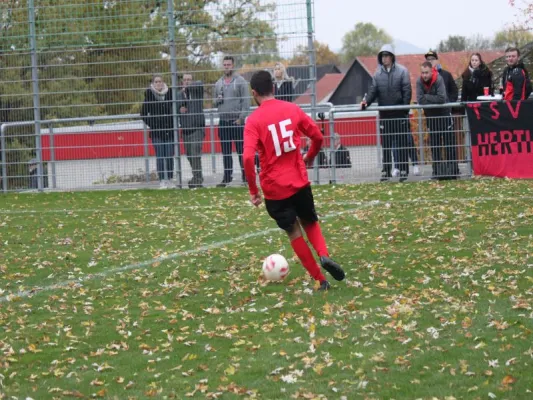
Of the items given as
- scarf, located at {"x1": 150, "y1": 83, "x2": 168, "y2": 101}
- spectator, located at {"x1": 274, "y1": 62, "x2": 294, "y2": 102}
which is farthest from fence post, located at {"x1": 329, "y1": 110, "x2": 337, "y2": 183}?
scarf, located at {"x1": 150, "y1": 83, "x2": 168, "y2": 101}

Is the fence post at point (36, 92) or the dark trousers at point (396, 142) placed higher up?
the fence post at point (36, 92)

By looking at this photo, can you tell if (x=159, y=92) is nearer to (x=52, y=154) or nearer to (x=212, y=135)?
(x=212, y=135)

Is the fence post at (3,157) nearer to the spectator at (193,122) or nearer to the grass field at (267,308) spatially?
the spectator at (193,122)

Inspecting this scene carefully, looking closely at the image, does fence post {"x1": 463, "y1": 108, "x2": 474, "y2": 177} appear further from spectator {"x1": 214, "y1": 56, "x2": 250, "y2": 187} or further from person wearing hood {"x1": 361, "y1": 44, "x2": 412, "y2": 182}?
spectator {"x1": 214, "y1": 56, "x2": 250, "y2": 187}

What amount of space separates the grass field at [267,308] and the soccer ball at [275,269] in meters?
0.11

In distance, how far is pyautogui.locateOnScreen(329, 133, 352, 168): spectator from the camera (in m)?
18.3

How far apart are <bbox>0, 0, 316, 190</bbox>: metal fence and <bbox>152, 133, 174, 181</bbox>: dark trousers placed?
0.18 metres

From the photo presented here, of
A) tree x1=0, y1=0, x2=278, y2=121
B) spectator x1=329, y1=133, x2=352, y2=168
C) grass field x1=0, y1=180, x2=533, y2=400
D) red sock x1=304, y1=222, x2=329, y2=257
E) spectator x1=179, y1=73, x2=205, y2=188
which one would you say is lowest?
grass field x1=0, y1=180, x2=533, y2=400

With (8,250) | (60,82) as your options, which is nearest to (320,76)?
(60,82)

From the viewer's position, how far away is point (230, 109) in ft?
61.3

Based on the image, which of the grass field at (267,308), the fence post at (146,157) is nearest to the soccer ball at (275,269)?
the grass field at (267,308)

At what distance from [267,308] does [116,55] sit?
1286 centimetres

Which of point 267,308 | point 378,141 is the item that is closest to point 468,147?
point 378,141

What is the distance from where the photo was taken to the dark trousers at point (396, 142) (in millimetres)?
17703
